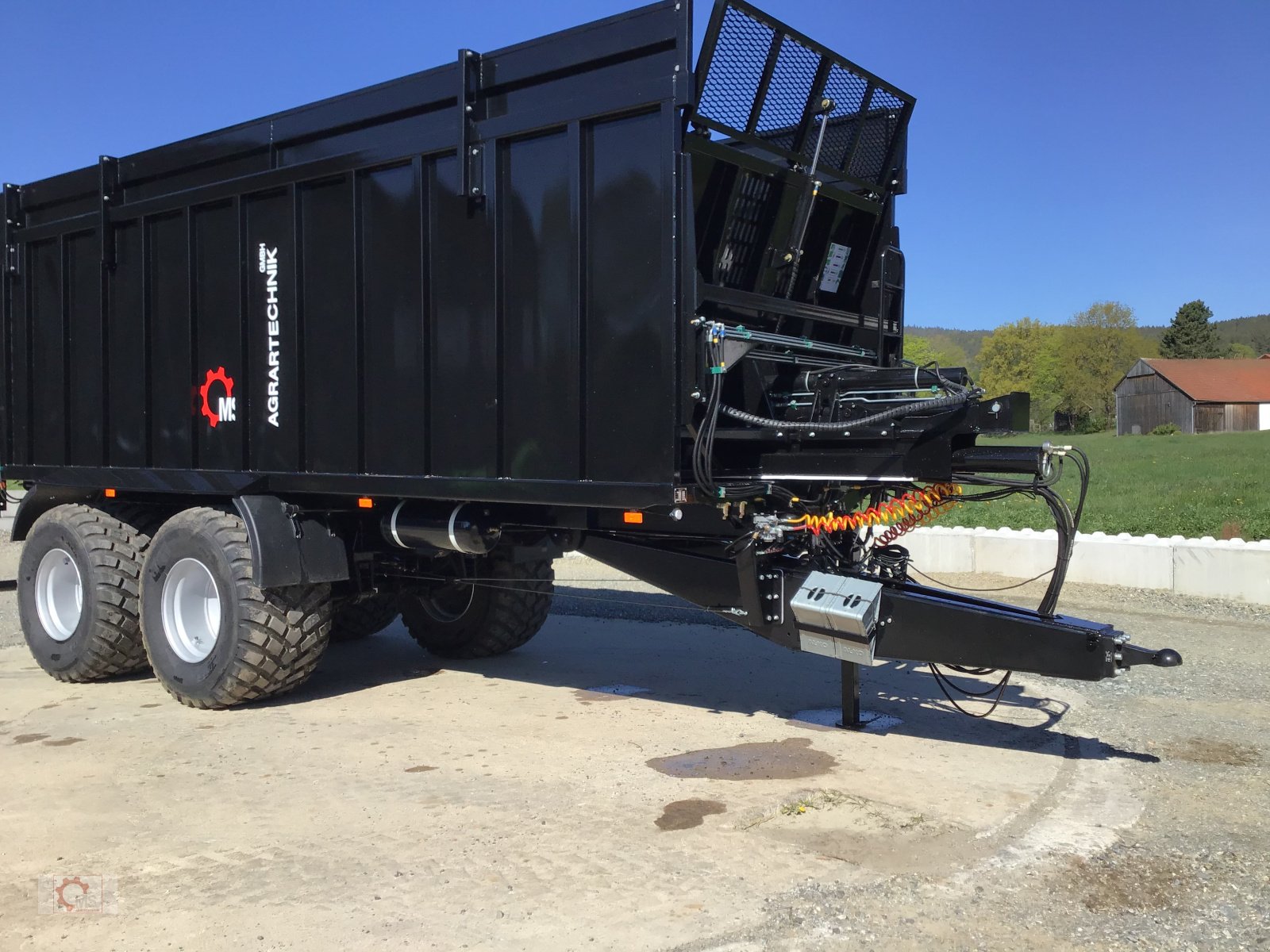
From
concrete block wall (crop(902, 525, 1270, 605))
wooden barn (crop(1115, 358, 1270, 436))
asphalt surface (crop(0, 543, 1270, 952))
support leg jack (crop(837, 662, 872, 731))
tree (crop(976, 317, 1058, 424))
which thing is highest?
tree (crop(976, 317, 1058, 424))

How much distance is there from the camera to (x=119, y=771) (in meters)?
5.88

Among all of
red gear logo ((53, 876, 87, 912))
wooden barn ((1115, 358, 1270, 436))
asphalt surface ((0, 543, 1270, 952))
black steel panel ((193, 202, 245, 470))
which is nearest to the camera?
asphalt surface ((0, 543, 1270, 952))

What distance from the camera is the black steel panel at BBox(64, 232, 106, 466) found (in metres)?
7.96

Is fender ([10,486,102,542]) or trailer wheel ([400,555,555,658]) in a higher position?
fender ([10,486,102,542])

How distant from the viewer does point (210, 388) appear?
7305 millimetres

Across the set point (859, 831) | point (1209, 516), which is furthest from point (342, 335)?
point (1209, 516)

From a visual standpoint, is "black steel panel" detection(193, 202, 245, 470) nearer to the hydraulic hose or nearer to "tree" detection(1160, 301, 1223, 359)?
the hydraulic hose

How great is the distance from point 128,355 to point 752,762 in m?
5.12

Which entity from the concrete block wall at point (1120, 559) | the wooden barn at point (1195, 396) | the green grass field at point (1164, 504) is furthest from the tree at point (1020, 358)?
the concrete block wall at point (1120, 559)

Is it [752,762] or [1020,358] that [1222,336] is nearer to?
[1020,358]

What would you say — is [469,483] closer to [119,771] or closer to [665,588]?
[665,588]

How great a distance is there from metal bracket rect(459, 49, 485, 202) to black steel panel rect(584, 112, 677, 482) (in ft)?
2.42

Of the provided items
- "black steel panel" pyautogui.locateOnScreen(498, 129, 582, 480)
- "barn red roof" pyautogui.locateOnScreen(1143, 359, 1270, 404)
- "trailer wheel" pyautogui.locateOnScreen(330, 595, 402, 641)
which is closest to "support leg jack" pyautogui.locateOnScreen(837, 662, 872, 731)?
"black steel panel" pyautogui.locateOnScreen(498, 129, 582, 480)

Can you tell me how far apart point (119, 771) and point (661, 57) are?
4.54 metres
